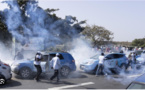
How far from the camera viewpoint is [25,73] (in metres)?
8.49

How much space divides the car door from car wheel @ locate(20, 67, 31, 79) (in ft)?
17.3

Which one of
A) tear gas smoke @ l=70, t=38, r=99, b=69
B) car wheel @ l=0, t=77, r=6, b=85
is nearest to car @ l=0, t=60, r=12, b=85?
car wheel @ l=0, t=77, r=6, b=85

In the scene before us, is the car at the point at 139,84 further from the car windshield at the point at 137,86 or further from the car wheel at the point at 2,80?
the car wheel at the point at 2,80

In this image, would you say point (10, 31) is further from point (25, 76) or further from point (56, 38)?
point (25, 76)

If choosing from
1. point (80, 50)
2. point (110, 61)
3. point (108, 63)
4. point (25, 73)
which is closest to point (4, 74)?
point (25, 73)

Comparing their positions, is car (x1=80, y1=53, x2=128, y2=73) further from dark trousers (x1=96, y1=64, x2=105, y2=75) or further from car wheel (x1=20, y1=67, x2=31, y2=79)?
car wheel (x1=20, y1=67, x2=31, y2=79)

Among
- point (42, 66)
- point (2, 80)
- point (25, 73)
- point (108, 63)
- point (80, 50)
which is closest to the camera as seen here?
point (2, 80)

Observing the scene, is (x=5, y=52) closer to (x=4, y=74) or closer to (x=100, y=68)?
(x=4, y=74)

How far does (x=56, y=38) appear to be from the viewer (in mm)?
18703

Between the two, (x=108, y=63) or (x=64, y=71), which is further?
(x=108, y=63)

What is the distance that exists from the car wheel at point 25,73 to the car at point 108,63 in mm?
3864

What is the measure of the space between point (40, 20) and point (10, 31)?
3259mm

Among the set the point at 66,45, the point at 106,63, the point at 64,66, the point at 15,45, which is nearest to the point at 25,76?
the point at 64,66

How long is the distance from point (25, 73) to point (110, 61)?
19.3 ft
